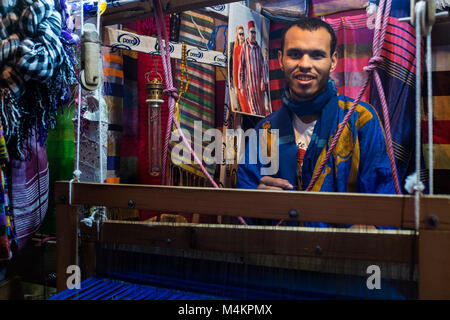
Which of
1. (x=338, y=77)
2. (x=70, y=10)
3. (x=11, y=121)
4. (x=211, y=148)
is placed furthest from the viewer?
(x=211, y=148)

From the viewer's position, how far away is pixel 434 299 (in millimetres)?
653

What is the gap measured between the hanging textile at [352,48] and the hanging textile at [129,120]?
Result: 0.97m

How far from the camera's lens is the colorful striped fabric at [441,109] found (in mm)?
1640

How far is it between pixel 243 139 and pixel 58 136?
88 centimetres

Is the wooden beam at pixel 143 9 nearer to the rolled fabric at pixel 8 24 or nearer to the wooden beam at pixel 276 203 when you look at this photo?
the rolled fabric at pixel 8 24

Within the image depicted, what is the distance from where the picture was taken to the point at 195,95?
1.92 m

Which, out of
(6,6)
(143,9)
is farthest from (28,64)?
(143,9)

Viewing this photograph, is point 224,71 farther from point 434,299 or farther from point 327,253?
point 434,299

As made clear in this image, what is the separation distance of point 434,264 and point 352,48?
1366 mm

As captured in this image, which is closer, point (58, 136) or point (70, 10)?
point (70, 10)

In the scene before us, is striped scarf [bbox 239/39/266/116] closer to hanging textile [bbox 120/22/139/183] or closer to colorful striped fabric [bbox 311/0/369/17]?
colorful striped fabric [bbox 311/0/369/17]

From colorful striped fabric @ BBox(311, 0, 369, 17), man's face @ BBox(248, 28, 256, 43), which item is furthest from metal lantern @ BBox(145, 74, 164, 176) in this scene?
colorful striped fabric @ BBox(311, 0, 369, 17)

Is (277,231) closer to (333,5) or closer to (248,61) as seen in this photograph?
(248,61)
